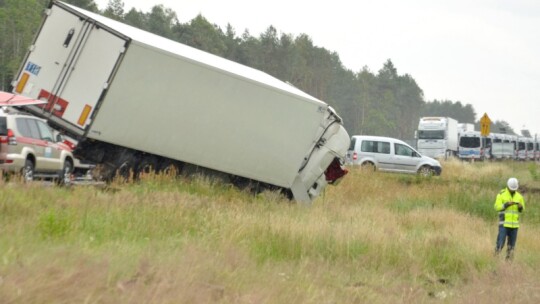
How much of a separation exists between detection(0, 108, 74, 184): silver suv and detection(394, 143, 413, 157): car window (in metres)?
19.0

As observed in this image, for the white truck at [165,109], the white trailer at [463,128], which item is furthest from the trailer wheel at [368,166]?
the white trailer at [463,128]

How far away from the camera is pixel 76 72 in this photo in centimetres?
1783

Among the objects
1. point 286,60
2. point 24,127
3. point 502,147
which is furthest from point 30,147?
point 286,60

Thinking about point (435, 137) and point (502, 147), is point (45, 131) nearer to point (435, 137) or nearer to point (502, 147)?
point (435, 137)

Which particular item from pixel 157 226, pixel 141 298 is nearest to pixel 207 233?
pixel 157 226

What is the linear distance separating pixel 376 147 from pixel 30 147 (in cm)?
2075

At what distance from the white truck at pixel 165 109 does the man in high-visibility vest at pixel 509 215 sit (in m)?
4.94

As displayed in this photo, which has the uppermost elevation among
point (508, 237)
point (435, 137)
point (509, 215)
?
point (435, 137)

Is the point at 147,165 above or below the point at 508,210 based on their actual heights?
below

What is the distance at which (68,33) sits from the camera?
18016 mm


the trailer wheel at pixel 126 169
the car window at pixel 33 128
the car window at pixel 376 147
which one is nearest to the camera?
the trailer wheel at pixel 126 169

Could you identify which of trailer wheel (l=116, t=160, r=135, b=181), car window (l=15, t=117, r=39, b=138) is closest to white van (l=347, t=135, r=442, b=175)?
trailer wheel (l=116, t=160, r=135, b=181)

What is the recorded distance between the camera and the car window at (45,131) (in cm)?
1995

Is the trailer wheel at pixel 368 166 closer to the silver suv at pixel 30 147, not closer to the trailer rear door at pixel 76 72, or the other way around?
the silver suv at pixel 30 147
